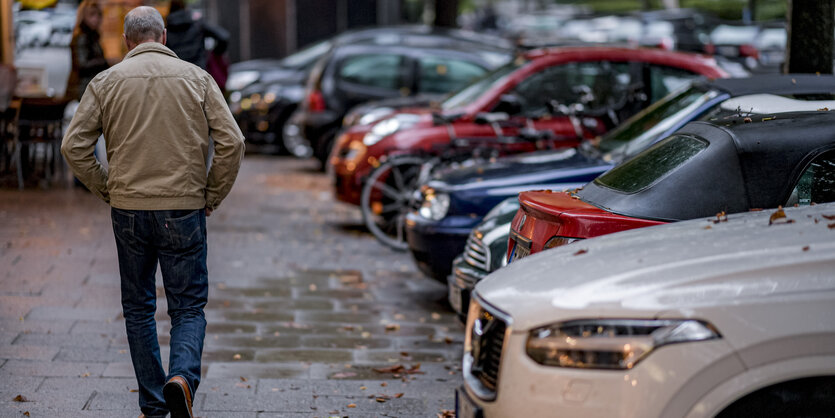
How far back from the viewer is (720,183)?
4.86 metres

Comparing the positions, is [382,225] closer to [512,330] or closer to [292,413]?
[292,413]

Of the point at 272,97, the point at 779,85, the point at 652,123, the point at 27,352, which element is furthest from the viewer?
the point at 272,97

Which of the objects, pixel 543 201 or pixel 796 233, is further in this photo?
pixel 543 201

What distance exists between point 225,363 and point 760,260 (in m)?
3.52

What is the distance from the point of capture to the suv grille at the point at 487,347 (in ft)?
11.9

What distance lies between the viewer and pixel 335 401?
5445 mm

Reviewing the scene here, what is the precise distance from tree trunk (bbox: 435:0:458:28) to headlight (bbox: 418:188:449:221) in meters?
12.3

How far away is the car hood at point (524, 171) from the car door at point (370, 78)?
5498mm

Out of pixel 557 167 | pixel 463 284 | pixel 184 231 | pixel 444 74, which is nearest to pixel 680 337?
pixel 184 231

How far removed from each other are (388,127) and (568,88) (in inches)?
69.3

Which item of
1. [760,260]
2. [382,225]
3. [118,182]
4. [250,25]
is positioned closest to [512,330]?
[760,260]

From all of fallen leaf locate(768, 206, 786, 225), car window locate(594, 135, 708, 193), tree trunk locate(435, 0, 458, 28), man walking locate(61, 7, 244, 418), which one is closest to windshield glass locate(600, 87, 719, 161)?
car window locate(594, 135, 708, 193)

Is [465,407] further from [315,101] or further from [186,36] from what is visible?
[315,101]

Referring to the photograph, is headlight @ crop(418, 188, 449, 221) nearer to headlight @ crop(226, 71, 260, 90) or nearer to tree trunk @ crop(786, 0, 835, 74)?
tree trunk @ crop(786, 0, 835, 74)
